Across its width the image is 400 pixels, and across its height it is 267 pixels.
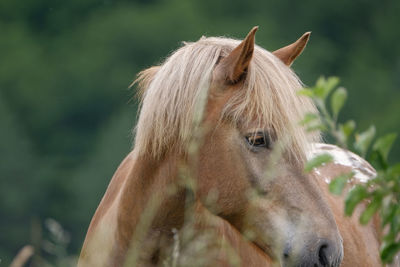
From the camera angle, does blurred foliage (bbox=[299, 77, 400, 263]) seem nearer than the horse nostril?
Yes

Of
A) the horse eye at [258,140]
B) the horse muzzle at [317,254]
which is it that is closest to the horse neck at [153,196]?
the horse eye at [258,140]

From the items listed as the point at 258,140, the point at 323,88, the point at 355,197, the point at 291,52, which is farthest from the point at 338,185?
the point at 291,52

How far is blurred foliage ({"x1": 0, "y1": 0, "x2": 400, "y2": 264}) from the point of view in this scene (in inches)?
1045

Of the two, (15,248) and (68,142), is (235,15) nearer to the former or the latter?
(68,142)

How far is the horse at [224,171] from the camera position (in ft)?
11.4

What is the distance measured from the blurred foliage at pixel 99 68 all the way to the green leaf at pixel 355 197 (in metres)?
21.2

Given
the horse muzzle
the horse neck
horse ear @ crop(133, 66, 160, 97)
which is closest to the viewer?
the horse muzzle

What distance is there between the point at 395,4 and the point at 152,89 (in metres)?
32.2

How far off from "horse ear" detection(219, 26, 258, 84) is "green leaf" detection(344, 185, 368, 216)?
4.26 feet

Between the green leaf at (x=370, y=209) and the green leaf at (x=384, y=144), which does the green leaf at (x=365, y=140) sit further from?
the green leaf at (x=370, y=209)

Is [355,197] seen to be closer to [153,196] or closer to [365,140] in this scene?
[365,140]

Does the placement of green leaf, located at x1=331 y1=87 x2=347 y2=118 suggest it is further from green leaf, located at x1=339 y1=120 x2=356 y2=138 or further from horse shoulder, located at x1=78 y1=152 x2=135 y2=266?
horse shoulder, located at x1=78 y1=152 x2=135 y2=266

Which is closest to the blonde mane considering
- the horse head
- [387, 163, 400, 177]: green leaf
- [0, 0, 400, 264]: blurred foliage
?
the horse head

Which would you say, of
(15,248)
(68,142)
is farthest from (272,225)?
(68,142)
